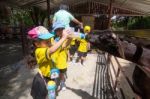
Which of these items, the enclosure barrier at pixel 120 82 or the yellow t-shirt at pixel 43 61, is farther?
the enclosure barrier at pixel 120 82

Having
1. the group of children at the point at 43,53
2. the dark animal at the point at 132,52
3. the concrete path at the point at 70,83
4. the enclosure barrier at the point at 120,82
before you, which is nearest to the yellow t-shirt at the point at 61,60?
the concrete path at the point at 70,83

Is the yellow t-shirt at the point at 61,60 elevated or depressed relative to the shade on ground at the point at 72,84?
elevated

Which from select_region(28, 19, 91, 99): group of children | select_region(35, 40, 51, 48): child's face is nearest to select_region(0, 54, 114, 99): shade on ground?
select_region(28, 19, 91, 99): group of children

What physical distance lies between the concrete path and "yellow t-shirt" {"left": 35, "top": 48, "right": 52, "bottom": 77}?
136cm

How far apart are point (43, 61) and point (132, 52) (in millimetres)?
1308

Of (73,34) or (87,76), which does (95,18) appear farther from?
(73,34)

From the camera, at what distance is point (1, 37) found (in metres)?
13.9

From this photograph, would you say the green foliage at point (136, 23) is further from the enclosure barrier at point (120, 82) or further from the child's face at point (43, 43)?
the child's face at point (43, 43)

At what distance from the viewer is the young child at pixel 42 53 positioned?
319 centimetres

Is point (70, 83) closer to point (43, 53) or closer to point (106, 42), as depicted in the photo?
point (43, 53)

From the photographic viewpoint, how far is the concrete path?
16.0ft

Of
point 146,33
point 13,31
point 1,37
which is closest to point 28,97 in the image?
point 146,33

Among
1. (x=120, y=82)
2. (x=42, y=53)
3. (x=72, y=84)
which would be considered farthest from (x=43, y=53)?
(x=120, y=82)

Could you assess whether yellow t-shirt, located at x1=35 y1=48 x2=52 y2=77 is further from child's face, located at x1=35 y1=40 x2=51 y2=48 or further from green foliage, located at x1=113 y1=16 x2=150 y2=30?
green foliage, located at x1=113 y1=16 x2=150 y2=30
